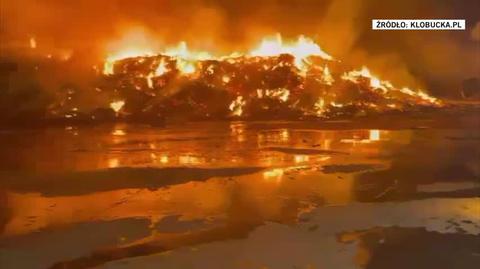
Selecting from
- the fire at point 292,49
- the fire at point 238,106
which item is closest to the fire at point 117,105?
the fire at point 238,106

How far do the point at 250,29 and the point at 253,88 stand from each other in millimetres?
3649

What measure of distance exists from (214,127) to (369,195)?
8.74m

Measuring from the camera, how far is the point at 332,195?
25.7 ft

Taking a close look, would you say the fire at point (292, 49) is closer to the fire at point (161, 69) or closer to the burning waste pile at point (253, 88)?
the burning waste pile at point (253, 88)

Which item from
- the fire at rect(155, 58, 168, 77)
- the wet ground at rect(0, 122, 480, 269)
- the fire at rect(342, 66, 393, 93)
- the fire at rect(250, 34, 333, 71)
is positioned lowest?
the wet ground at rect(0, 122, 480, 269)

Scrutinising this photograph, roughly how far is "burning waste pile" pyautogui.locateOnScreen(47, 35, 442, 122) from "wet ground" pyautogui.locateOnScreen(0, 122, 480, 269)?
5142 millimetres

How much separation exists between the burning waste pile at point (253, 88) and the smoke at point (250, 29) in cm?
78

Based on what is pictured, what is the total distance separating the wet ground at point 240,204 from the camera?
5.52 metres

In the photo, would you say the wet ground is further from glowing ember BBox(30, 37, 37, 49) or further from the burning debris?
the burning debris

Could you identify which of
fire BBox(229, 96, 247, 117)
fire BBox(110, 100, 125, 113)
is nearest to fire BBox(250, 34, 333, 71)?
fire BBox(229, 96, 247, 117)

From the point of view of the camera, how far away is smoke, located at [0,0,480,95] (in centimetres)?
1365

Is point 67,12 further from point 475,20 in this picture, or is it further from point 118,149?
point 475,20

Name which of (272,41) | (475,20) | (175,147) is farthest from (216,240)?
(272,41)

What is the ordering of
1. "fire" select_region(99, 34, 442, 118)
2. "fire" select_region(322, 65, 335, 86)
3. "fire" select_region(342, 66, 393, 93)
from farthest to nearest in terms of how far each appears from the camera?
"fire" select_region(322, 65, 335, 86)
"fire" select_region(342, 66, 393, 93)
"fire" select_region(99, 34, 442, 118)
